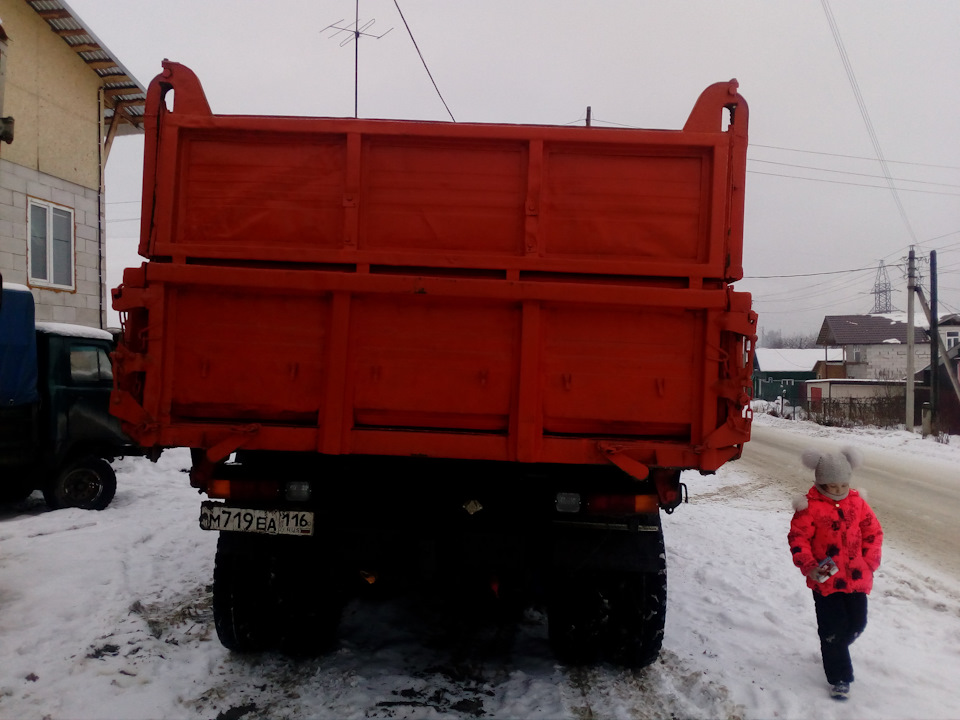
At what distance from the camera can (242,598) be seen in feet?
11.8

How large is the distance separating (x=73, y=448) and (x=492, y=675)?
6073 mm

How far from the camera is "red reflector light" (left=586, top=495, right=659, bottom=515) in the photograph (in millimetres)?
3191

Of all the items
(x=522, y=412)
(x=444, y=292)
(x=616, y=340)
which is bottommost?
(x=522, y=412)

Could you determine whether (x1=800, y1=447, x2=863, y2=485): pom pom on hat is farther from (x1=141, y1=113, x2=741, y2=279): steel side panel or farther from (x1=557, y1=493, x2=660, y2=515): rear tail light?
(x1=141, y1=113, x2=741, y2=279): steel side panel

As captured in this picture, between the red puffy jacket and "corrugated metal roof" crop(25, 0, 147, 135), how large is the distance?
10.6m

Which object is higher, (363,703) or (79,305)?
(79,305)

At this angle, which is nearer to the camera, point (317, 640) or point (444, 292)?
point (444, 292)

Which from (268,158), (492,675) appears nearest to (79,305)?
(268,158)

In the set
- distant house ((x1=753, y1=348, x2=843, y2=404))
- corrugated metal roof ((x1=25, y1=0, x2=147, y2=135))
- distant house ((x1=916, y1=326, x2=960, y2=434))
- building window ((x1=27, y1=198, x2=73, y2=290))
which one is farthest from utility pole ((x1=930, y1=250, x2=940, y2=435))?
distant house ((x1=753, y1=348, x2=843, y2=404))

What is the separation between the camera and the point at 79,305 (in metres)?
11.9

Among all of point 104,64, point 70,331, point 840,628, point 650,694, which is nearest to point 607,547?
point 650,694

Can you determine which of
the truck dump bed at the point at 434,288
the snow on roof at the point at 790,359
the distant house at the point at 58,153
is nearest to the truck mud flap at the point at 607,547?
the truck dump bed at the point at 434,288

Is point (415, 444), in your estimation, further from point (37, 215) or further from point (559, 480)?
point (37, 215)

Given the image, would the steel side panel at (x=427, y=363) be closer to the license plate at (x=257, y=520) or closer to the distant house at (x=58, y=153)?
the license plate at (x=257, y=520)
